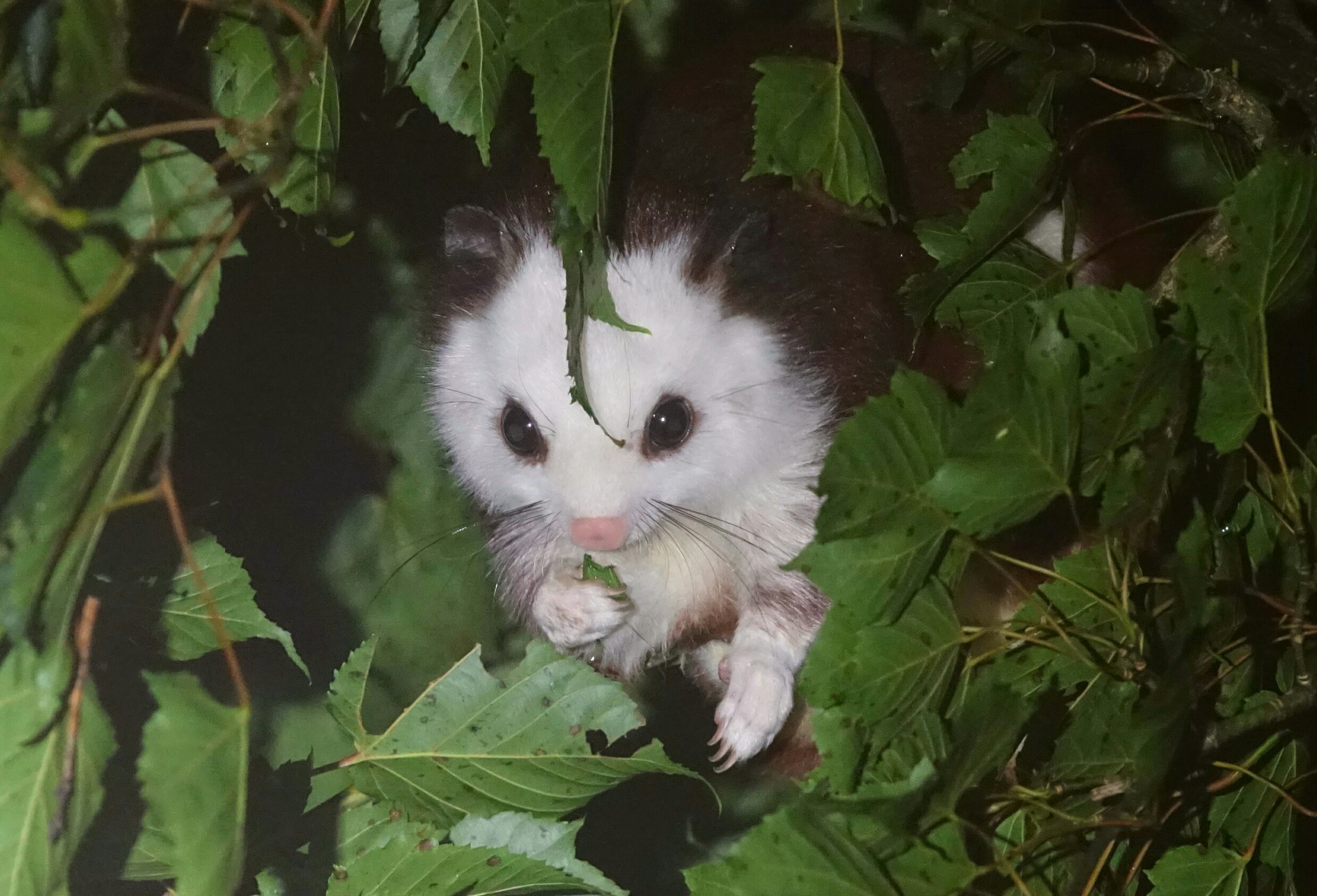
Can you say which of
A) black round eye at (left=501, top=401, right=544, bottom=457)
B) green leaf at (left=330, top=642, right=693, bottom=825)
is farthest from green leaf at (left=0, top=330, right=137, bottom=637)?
black round eye at (left=501, top=401, right=544, bottom=457)

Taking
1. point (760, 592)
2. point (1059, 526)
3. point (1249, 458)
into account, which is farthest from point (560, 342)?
point (1249, 458)

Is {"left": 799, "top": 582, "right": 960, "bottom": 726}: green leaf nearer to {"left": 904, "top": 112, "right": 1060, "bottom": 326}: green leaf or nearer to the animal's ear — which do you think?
{"left": 904, "top": 112, "right": 1060, "bottom": 326}: green leaf

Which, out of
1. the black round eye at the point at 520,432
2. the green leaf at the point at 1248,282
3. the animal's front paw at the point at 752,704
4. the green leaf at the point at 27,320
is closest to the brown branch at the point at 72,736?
the green leaf at the point at 27,320

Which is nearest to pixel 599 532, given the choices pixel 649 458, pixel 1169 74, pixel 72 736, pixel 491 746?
pixel 649 458

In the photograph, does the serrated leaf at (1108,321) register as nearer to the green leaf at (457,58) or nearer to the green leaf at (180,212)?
the green leaf at (457,58)

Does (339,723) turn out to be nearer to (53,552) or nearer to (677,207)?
(53,552)

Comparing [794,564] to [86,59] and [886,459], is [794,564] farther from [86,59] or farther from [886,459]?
[86,59]
